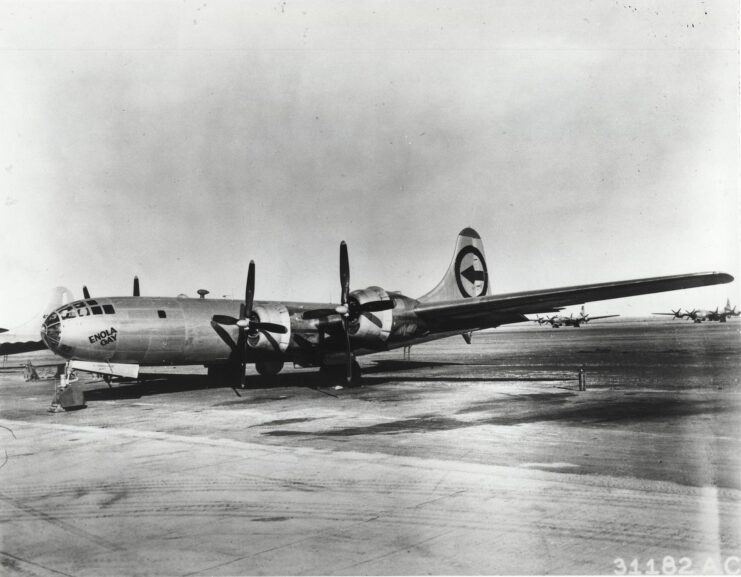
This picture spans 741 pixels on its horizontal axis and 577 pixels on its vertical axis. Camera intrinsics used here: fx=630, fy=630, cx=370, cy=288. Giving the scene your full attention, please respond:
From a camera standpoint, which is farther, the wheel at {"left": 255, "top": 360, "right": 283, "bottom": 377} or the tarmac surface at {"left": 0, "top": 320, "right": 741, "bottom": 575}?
the wheel at {"left": 255, "top": 360, "right": 283, "bottom": 377}

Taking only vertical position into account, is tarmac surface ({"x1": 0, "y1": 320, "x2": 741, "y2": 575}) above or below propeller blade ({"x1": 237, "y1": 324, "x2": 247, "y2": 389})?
below

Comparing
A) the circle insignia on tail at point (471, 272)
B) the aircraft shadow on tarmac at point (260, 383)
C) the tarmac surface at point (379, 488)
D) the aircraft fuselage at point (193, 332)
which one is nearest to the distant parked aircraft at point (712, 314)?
the circle insignia on tail at point (471, 272)

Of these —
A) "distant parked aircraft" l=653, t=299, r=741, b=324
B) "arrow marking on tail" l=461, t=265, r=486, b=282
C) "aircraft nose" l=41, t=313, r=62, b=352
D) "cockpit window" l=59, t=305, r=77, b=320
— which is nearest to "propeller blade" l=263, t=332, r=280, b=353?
"cockpit window" l=59, t=305, r=77, b=320

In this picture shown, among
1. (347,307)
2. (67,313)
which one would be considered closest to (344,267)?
(347,307)

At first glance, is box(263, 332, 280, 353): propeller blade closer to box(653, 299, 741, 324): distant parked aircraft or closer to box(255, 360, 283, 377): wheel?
box(255, 360, 283, 377): wheel

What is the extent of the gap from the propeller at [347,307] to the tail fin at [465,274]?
767 cm

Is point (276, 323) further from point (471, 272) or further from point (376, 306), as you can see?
point (471, 272)

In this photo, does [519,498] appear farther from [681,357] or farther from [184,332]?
[681,357]

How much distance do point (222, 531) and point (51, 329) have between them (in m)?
14.7

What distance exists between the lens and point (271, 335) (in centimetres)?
2188

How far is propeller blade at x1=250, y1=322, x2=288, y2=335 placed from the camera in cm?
2136

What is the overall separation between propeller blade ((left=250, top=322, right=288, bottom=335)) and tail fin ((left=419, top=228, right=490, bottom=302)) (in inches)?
370

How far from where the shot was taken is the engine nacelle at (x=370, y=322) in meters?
21.7

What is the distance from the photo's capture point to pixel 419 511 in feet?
24.0
